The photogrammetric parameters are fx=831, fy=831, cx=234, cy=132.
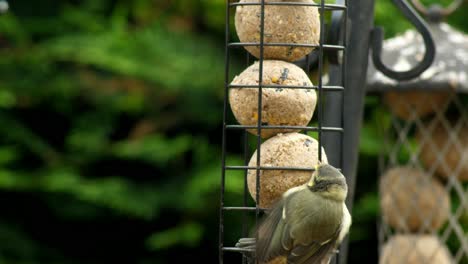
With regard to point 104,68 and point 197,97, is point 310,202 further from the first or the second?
point 104,68

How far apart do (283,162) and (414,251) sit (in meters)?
0.99

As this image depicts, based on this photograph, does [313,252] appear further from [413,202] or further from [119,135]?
[119,135]

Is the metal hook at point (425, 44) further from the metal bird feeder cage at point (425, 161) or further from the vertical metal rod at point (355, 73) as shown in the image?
the metal bird feeder cage at point (425, 161)

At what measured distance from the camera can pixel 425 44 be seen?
6.27 feet

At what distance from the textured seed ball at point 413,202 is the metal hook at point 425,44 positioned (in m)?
0.64

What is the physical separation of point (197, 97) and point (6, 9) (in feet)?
3.32

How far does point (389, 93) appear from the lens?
2.55m

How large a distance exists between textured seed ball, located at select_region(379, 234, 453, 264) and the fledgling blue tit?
902mm

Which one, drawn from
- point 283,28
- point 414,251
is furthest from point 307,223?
point 414,251

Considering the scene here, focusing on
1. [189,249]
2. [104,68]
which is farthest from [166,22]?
[189,249]

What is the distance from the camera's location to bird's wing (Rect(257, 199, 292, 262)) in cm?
160

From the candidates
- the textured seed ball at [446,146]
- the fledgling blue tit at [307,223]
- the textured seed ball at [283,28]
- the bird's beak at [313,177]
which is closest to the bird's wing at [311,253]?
the fledgling blue tit at [307,223]

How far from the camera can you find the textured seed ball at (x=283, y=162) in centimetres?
162

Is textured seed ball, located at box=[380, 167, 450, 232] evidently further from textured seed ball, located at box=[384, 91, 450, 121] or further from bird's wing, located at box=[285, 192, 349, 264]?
bird's wing, located at box=[285, 192, 349, 264]
